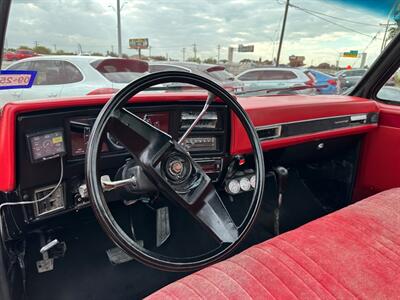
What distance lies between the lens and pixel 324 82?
2.30 metres

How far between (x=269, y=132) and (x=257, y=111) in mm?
177

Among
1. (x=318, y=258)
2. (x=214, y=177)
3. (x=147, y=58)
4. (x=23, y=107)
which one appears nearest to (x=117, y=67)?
(x=147, y=58)

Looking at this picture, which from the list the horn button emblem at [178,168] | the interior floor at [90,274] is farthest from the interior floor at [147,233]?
the horn button emblem at [178,168]

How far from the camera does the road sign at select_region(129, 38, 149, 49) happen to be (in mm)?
1440

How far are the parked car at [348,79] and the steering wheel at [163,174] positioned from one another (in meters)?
1.46

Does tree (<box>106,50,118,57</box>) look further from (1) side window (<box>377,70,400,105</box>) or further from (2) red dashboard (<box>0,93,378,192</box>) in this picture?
(1) side window (<box>377,70,400,105</box>)

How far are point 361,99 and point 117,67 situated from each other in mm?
1842

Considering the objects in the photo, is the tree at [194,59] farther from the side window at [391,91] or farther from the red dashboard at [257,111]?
the side window at [391,91]

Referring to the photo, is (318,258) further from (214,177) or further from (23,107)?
(23,107)

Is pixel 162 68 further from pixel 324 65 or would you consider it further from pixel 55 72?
pixel 324 65

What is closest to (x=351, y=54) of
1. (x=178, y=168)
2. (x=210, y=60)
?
(x=210, y=60)

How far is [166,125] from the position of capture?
1.58 metres

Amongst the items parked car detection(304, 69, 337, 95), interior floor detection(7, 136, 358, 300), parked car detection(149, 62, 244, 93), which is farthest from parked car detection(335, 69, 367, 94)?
parked car detection(149, 62, 244, 93)

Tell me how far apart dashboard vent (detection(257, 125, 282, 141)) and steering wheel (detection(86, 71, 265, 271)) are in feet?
1.65
